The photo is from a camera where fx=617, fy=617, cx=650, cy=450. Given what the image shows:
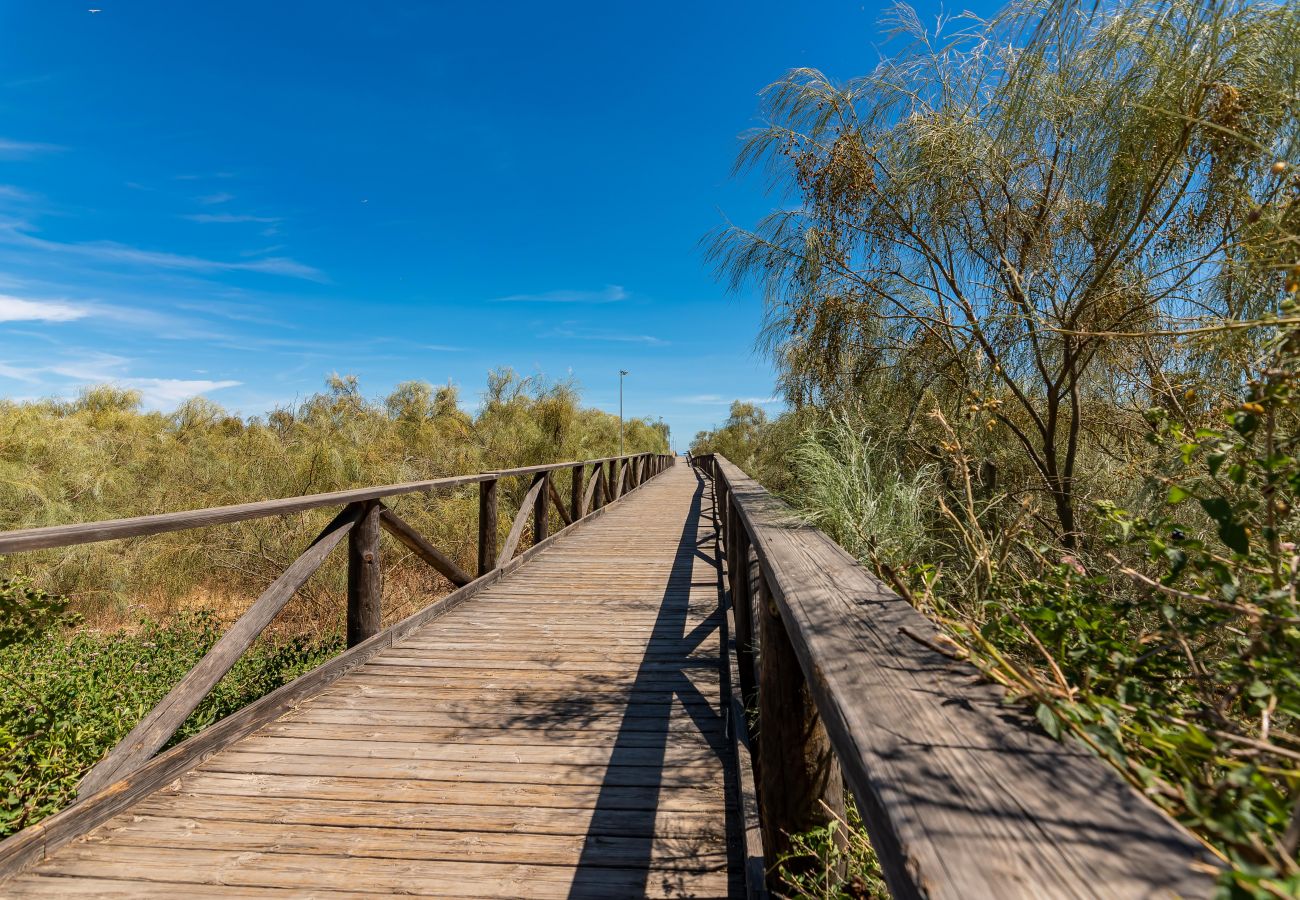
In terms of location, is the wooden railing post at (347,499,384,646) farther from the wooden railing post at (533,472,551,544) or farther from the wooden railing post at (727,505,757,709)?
the wooden railing post at (533,472,551,544)

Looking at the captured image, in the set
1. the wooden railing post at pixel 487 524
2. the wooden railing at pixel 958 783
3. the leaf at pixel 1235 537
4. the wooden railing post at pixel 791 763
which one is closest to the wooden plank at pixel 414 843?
the wooden railing post at pixel 791 763

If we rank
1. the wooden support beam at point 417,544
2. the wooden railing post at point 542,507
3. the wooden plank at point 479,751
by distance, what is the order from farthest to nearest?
1. the wooden railing post at point 542,507
2. the wooden support beam at point 417,544
3. the wooden plank at point 479,751

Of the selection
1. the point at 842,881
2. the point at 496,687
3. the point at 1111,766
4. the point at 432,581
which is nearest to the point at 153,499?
the point at 432,581

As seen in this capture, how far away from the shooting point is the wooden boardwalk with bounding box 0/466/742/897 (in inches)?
69.8

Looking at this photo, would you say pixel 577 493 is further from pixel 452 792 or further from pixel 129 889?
pixel 129 889

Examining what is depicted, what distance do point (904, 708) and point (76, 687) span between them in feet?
13.8

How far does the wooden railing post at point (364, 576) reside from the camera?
3.27 m

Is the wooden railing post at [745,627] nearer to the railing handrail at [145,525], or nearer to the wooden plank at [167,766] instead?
the railing handrail at [145,525]

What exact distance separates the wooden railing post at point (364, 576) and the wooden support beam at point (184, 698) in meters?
0.52

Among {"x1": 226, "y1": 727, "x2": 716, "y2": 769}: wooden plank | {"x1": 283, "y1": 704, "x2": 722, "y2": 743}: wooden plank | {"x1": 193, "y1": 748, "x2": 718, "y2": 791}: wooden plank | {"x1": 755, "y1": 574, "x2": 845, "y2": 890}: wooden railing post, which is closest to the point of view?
{"x1": 755, "y1": 574, "x2": 845, "y2": 890}: wooden railing post

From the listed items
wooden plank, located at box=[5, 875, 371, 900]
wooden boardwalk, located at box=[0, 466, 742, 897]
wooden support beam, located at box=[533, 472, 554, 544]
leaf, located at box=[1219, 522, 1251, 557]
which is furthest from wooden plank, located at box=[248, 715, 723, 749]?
wooden support beam, located at box=[533, 472, 554, 544]

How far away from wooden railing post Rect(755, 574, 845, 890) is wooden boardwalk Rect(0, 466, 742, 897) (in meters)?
0.38

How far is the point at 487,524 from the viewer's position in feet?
16.7

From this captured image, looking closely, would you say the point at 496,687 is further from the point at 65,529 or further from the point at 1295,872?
the point at 1295,872
